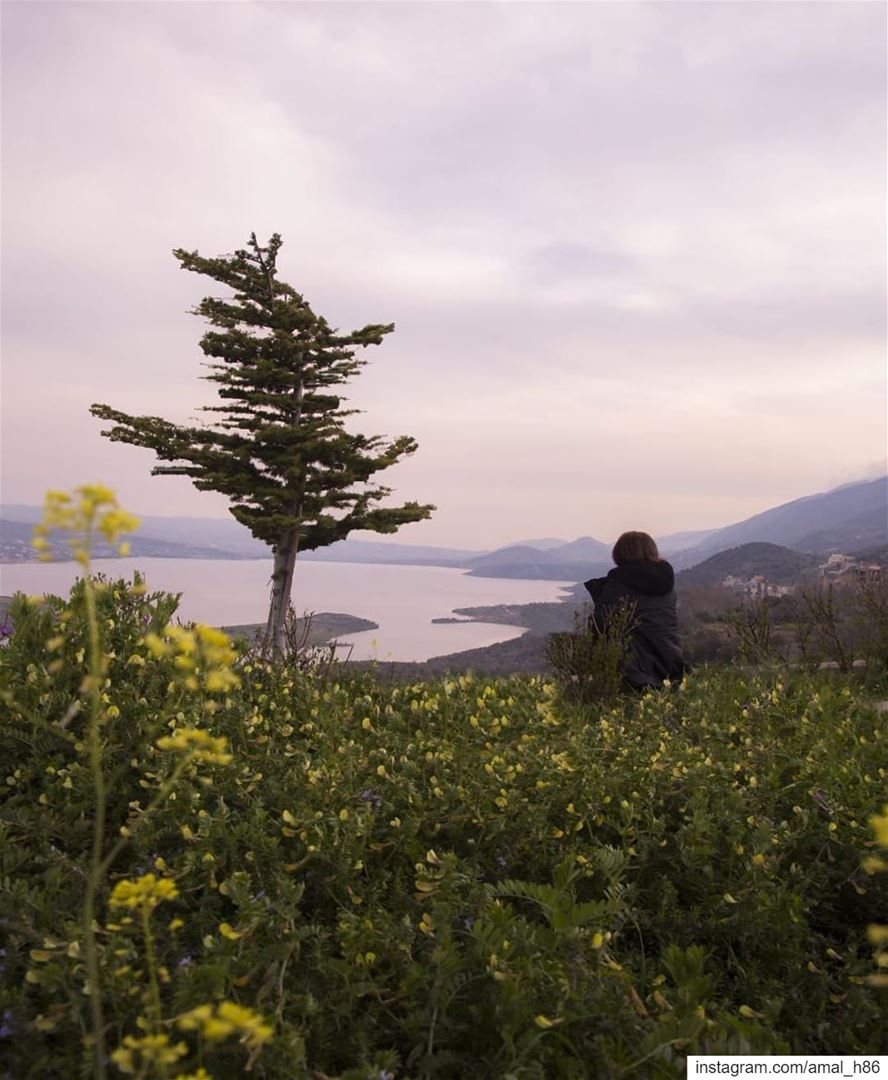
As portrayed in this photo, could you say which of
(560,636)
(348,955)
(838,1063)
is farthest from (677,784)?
(560,636)

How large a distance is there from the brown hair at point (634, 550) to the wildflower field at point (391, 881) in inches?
142

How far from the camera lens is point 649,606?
828 centimetres

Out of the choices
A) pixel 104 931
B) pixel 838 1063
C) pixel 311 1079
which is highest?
pixel 104 931

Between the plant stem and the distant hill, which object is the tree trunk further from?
the distant hill

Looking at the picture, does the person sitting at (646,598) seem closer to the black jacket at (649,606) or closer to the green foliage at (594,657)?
the black jacket at (649,606)

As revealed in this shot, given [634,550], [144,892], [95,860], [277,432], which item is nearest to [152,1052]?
[144,892]

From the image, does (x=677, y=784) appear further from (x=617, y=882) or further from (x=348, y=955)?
(x=348, y=955)

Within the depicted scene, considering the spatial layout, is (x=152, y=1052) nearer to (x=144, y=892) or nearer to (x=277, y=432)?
(x=144, y=892)

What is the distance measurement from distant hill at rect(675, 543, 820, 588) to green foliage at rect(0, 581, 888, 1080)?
149 feet

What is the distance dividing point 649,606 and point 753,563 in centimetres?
4896

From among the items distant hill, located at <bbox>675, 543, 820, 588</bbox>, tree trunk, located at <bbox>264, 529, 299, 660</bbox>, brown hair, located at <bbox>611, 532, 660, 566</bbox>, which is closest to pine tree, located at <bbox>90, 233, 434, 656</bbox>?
tree trunk, located at <bbox>264, 529, 299, 660</bbox>

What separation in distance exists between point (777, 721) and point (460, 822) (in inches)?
123

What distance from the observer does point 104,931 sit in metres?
2.00

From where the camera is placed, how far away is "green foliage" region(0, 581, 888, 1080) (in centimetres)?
189
